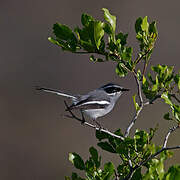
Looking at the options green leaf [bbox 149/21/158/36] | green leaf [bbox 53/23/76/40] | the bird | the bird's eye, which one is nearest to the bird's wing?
the bird

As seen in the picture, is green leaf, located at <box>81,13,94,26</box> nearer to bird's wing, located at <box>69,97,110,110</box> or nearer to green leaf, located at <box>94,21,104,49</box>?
green leaf, located at <box>94,21,104,49</box>

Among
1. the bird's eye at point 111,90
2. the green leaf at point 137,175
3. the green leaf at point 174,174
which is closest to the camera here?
the green leaf at point 174,174

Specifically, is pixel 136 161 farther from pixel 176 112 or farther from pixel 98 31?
pixel 98 31

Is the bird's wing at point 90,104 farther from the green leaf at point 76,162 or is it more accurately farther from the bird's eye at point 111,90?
the green leaf at point 76,162

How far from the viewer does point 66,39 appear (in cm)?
319

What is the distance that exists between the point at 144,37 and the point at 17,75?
14.3 m

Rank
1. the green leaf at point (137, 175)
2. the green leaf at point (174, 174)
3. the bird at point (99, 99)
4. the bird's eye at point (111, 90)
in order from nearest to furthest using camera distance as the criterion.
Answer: the green leaf at point (174, 174) < the green leaf at point (137, 175) < the bird at point (99, 99) < the bird's eye at point (111, 90)

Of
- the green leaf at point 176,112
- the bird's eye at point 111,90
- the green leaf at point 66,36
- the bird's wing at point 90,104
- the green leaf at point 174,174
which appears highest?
the green leaf at point 66,36

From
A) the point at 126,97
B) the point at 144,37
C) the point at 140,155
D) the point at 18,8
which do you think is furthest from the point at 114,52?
the point at 18,8

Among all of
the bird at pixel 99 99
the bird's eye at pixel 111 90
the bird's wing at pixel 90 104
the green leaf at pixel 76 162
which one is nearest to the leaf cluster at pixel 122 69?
the green leaf at pixel 76 162

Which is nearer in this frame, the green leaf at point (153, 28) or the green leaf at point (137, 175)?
the green leaf at point (137, 175)

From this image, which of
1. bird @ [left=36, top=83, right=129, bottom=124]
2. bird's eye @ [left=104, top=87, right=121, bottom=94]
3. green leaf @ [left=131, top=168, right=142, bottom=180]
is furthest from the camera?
bird's eye @ [left=104, top=87, right=121, bottom=94]

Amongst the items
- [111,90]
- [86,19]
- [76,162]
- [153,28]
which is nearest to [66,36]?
[86,19]

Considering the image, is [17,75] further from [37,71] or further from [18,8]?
[18,8]
